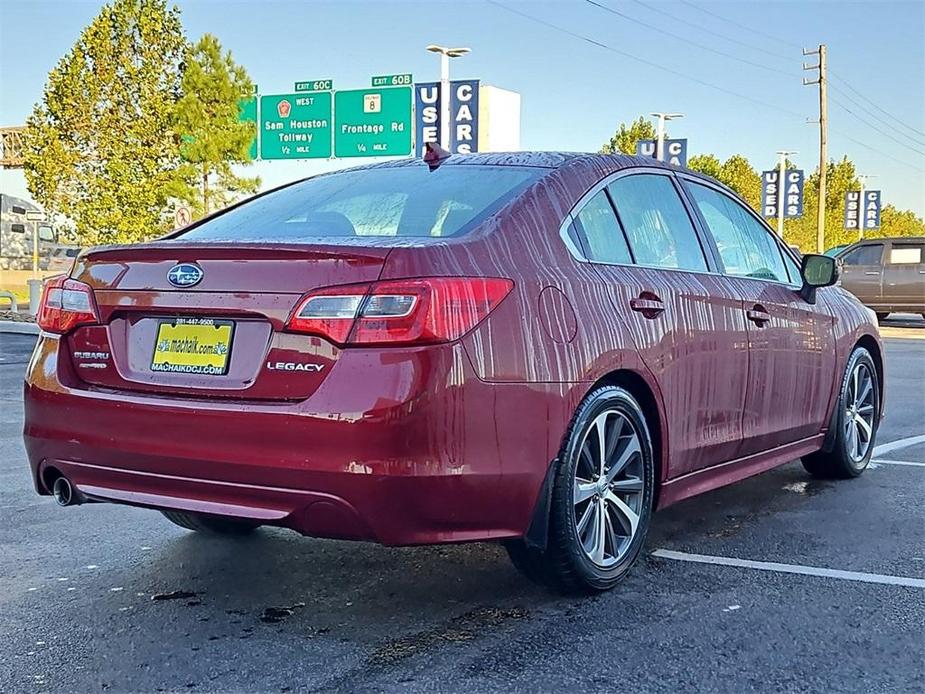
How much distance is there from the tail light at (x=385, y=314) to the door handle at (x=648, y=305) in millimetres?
946

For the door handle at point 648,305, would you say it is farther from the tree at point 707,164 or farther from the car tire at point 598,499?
the tree at point 707,164

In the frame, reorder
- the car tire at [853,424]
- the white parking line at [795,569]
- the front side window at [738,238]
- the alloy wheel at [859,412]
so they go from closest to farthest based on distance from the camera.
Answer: the white parking line at [795,569] < the front side window at [738,238] < the car tire at [853,424] < the alloy wheel at [859,412]

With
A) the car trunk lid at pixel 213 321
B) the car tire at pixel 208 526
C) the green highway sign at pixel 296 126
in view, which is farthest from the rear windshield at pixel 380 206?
the green highway sign at pixel 296 126

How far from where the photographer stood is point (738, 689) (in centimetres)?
288

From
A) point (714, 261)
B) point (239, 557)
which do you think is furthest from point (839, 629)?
point (239, 557)

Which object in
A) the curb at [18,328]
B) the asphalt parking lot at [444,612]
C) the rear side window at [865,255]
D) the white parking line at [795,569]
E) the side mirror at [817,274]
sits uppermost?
the rear side window at [865,255]

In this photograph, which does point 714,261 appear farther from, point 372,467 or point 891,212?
point 891,212

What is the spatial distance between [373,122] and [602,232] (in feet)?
83.7

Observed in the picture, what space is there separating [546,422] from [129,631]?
145cm

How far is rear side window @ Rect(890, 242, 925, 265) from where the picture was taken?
2195cm

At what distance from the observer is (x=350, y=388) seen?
3.01 meters

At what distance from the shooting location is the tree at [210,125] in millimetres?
28188

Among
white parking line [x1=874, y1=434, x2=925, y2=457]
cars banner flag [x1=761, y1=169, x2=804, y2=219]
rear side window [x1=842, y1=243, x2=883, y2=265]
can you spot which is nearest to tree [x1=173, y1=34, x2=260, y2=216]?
rear side window [x1=842, y1=243, x2=883, y2=265]

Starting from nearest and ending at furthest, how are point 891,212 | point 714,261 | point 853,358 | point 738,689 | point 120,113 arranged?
point 738,689, point 714,261, point 853,358, point 120,113, point 891,212
